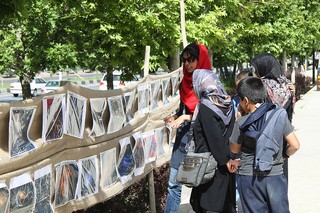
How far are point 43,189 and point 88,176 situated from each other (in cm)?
74

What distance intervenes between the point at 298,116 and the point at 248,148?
1471 centimetres

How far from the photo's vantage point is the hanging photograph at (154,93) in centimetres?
618

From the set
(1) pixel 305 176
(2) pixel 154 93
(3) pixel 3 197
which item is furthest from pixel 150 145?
(1) pixel 305 176

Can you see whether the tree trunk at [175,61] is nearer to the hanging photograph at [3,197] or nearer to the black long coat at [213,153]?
the black long coat at [213,153]

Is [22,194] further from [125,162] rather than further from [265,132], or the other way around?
[125,162]

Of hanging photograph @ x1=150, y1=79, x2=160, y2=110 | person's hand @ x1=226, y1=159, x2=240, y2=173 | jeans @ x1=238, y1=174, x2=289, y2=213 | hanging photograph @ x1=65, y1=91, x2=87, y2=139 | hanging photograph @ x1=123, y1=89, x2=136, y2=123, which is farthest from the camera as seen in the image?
hanging photograph @ x1=150, y1=79, x2=160, y2=110

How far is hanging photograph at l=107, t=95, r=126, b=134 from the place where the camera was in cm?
480

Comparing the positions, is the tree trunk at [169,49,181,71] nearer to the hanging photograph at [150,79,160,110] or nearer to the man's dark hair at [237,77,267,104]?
the hanging photograph at [150,79,160,110]

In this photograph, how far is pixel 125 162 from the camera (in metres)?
5.18

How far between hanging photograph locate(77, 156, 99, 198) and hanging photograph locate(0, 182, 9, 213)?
98cm

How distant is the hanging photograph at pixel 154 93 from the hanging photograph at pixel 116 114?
1.06m

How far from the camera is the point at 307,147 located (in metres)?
11.5

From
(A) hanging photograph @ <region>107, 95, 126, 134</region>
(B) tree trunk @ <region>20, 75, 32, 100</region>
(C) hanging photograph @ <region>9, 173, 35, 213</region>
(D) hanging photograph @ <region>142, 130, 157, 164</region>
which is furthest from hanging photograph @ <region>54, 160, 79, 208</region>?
(B) tree trunk @ <region>20, 75, 32, 100</region>

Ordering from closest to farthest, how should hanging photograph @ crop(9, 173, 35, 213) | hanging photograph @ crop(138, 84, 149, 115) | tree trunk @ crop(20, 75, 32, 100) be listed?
1. hanging photograph @ crop(9, 173, 35, 213)
2. hanging photograph @ crop(138, 84, 149, 115)
3. tree trunk @ crop(20, 75, 32, 100)
